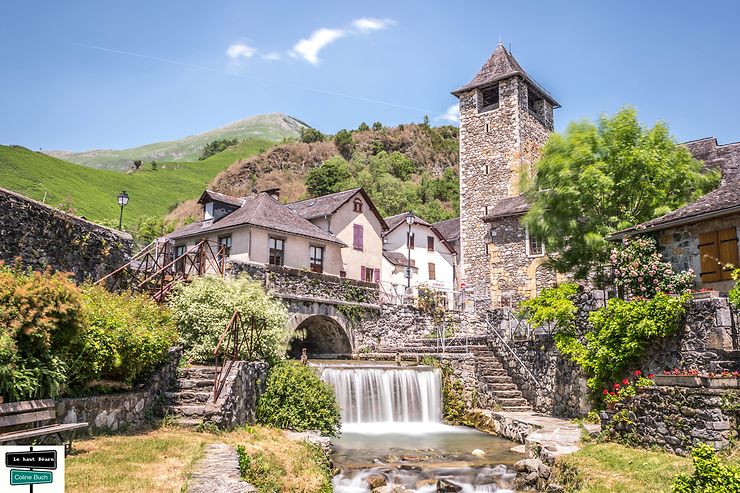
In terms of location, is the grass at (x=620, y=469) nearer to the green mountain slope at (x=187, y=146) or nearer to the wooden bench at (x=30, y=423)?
the wooden bench at (x=30, y=423)

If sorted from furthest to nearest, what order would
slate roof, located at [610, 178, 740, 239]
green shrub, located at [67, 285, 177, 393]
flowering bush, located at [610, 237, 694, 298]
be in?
flowering bush, located at [610, 237, 694, 298] → slate roof, located at [610, 178, 740, 239] → green shrub, located at [67, 285, 177, 393]

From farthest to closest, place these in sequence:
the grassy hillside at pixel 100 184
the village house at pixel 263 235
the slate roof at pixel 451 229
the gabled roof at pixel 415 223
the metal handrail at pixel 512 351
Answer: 1. the grassy hillside at pixel 100 184
2. the slate roof at pixel 451 229
3. the gabled roof at pixel 415 223
4. the village house at pixel 263 235
5. the metal handrail at pixel 512 351

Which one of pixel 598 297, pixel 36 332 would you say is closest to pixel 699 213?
pixel 598 297

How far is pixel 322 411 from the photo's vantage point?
1526cm

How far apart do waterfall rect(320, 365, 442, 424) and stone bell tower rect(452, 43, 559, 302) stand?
1494 centimetres

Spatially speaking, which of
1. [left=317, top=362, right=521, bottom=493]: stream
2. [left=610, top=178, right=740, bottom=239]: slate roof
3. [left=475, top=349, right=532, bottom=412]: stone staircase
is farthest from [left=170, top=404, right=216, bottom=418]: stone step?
[left=610, top=178, right=740, bottom=239]: slate roof

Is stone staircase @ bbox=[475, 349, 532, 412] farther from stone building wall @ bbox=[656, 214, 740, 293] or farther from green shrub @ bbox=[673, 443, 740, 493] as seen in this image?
green shrub @ bbox=[673, 443, 740, 493]

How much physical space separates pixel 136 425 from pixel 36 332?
3.53 meters

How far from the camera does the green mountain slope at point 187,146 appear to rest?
473ft

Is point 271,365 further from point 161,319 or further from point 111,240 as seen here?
point 111,240

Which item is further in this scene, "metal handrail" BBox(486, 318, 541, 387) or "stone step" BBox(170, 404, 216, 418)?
"metal handrail" BBox(486, 318, 541, 387)

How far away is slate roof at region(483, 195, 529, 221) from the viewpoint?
3391 cm

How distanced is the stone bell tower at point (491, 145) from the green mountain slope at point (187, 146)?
341 feet

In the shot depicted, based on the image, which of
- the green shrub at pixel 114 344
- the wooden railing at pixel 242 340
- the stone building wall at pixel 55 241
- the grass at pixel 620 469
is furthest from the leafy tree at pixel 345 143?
the grass at pixel 620 469
